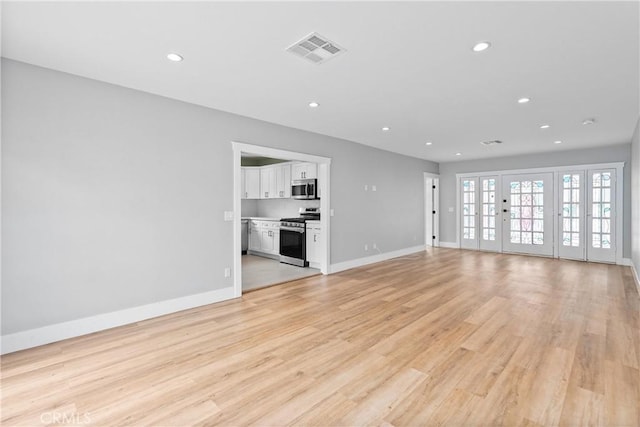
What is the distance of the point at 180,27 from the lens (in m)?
2.19

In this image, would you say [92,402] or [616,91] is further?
[616,91]

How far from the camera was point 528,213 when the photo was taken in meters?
7.59

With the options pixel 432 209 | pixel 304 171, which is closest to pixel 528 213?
pixel 432 209

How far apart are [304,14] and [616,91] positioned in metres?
3.76

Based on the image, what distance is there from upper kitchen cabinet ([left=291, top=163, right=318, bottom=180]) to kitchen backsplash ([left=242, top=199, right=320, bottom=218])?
2.16 feet

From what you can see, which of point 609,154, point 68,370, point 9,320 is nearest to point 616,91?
point 609,154

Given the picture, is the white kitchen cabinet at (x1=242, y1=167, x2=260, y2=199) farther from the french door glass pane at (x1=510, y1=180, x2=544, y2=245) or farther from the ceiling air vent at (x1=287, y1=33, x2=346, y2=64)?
the french door glass pane at (x1=510, y1=180, x2=544, y2=245)

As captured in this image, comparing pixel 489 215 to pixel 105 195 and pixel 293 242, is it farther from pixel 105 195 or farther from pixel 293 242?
pixel 105 195

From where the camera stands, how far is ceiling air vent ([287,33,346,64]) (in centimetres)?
235

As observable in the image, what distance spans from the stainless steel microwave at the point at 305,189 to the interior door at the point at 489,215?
4.96 metres

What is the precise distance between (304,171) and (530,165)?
576cm

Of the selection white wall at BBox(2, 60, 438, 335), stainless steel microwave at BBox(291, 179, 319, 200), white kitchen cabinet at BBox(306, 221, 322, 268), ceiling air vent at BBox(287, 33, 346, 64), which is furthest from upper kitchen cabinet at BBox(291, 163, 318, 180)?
ceiling air vent at BBox(287, 33, 346, 64)

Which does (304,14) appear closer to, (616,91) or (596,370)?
(596,370)

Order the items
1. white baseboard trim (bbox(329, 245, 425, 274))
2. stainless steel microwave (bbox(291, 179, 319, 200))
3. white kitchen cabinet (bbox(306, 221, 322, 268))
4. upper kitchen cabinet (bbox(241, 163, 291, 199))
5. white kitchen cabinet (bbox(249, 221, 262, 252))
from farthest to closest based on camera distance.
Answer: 1. white kitchen cabinet (bbox(249, 221, 262, 252))
2. upper kitchen cabinet (bbox(241, 163, 291, 199))
3. stainless steel microwave (bbox(291, 179, 319, 200))
4. white kitchen cabinet (bbox(306, 221, 322, 268))
5. white baseboard trim (bbox(329, 245, 425, 274))
